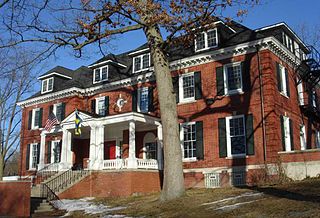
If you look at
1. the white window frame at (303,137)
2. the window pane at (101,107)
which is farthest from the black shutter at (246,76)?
the window pane at (101,107)

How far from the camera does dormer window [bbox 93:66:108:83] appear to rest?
29.1 m

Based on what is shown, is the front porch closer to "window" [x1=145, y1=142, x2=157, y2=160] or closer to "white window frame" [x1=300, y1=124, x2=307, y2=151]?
"window" [x1=145, y1=142, x2=157, y2=160]

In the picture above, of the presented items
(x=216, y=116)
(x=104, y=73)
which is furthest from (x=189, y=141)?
(x=104, y=73)

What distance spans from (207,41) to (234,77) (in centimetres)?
323

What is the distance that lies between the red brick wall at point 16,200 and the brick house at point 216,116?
504 cm

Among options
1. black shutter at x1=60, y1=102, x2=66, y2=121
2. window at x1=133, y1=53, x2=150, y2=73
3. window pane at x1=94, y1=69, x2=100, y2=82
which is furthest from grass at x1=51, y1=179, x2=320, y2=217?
window pane at x1=94, y1=69, x2=100, y2=82

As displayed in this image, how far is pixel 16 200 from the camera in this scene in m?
16.3

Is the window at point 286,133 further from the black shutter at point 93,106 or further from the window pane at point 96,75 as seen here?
the window pane at point 96,75

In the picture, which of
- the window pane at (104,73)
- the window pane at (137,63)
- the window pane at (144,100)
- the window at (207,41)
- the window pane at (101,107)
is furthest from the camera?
the window pane at (104,73)

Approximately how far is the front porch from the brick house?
63 millimetres

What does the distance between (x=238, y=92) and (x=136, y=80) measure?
25.5 ft

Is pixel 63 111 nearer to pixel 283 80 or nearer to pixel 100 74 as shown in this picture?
pixel 100 74

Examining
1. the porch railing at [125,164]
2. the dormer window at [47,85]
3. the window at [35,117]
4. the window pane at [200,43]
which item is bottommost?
the porch railing at [125,164]

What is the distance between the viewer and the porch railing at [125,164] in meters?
22.3
